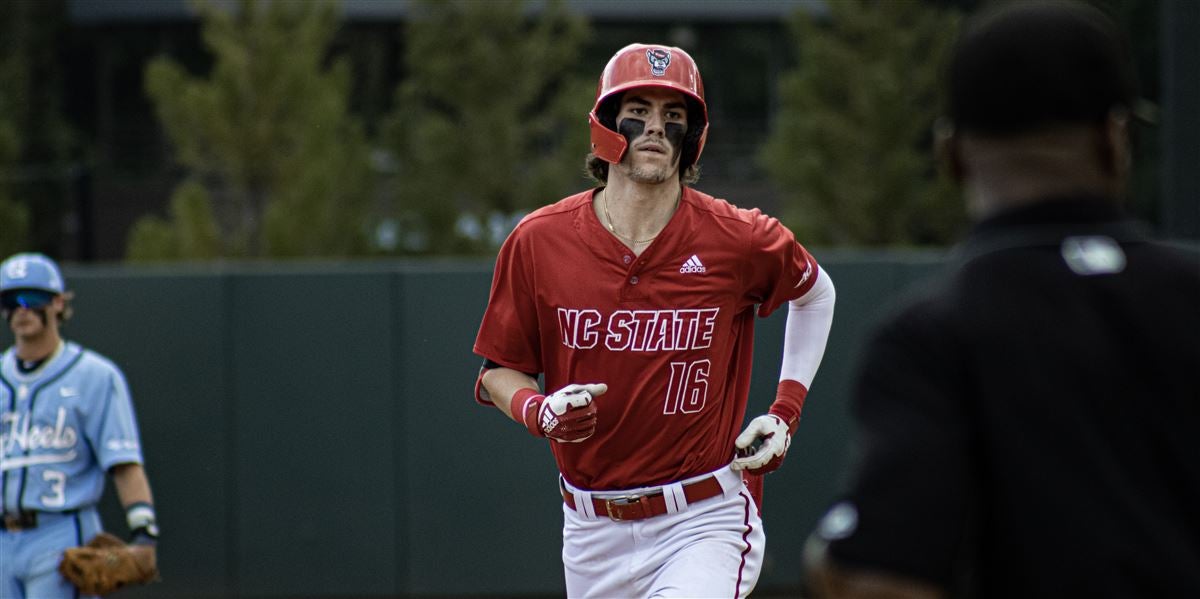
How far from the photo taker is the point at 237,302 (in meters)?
9.97

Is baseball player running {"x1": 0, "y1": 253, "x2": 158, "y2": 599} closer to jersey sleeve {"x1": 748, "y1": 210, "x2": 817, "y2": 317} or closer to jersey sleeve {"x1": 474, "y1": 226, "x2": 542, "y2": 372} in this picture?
jersey sleeve {"x1": 474, "y1": 226, "x2": 542, "y2": 372}

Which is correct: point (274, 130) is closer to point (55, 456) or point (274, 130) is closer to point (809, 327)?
point (55, 456)

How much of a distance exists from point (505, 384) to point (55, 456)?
295cm

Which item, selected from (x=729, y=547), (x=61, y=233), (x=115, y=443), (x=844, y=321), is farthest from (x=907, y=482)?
(x=61, y=233)

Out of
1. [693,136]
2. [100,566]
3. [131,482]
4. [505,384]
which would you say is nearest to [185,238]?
[131,482]

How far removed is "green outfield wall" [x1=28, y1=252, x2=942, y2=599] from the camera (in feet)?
32.3

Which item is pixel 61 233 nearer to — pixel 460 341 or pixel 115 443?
pixel 460 341

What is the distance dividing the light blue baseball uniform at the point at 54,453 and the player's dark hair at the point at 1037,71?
18.1 ft

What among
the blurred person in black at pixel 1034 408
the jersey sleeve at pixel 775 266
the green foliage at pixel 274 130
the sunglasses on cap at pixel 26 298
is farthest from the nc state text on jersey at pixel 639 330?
the green foliage at pixel 274 130

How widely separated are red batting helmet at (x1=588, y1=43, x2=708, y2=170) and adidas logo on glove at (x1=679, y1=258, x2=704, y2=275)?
41cm

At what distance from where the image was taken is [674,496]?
454cm

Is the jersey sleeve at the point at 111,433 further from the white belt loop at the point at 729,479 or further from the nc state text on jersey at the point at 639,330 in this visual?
the white belt loop at the point at 729,479

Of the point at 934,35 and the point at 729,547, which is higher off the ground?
the point at 934,35

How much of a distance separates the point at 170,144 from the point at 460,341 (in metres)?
12.5
